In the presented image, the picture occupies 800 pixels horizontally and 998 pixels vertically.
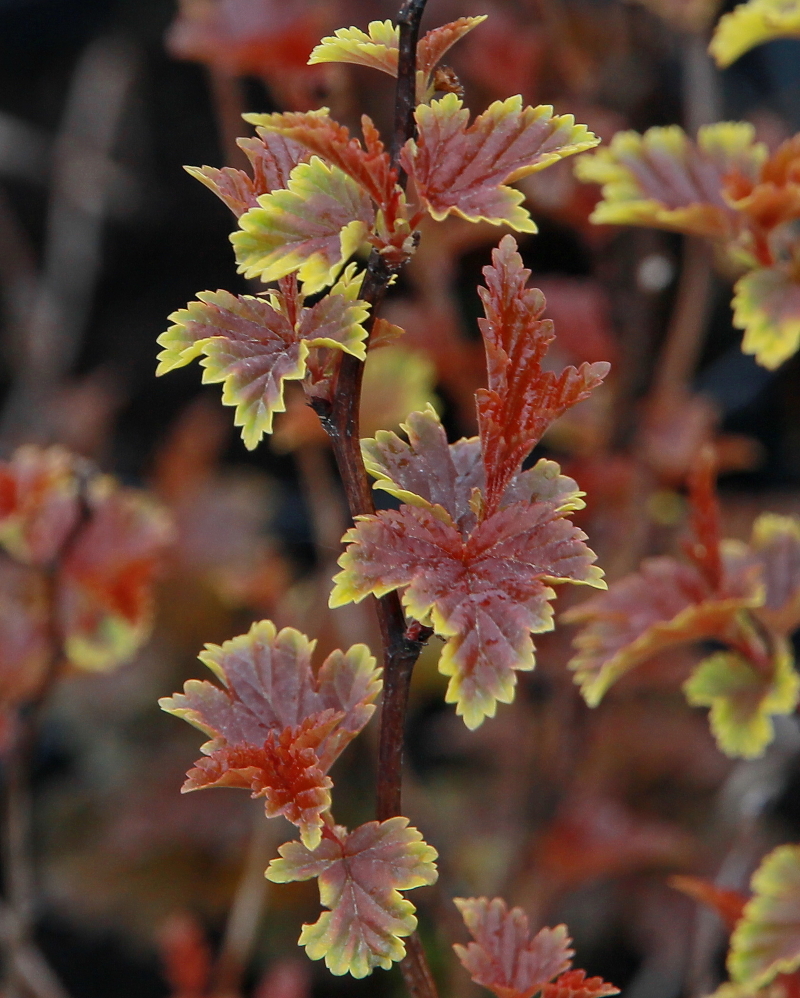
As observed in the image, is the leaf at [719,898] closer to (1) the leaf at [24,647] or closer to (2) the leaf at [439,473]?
(2) the leaf at [439,473]

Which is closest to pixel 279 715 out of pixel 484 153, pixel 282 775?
pixel 282 775

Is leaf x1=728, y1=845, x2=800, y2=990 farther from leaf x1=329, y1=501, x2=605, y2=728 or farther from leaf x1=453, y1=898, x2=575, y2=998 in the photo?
leaf x1=329, y1=501, x2=605, y2=728

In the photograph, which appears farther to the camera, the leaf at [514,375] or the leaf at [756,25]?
the leaf at [756,25]

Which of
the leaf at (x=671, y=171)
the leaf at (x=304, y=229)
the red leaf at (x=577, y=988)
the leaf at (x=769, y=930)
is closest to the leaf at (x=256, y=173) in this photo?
the leaf at (x=304, y=229)

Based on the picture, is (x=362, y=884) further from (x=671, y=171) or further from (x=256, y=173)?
(x=671, y=171)

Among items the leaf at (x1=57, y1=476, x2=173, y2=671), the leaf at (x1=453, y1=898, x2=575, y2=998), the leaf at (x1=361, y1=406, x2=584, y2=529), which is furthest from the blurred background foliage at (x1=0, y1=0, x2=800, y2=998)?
the leaf at (x1=361, y1=406, x2=584, y2=529)

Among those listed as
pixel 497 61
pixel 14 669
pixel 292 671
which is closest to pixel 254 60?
pixel 497 61

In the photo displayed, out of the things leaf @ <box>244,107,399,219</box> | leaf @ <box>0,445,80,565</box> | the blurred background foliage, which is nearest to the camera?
leaf @ <box>244,107,399,219</box>
